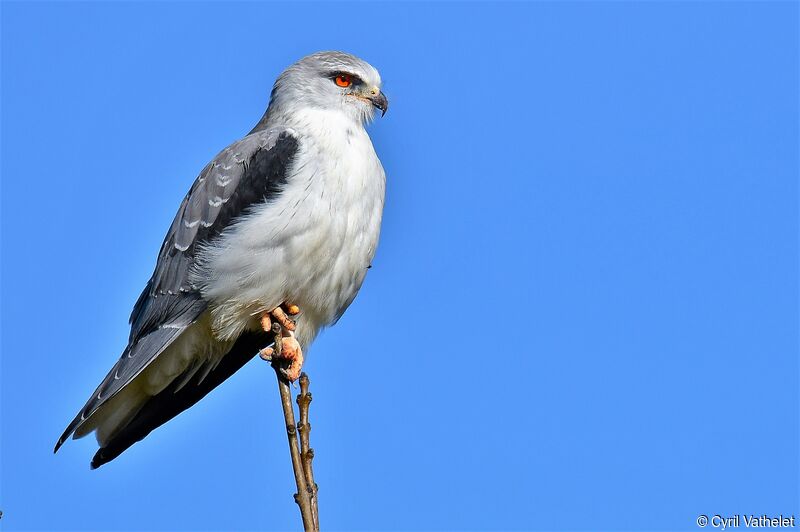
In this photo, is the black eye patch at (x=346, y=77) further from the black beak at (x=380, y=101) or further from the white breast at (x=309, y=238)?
the white breast at (x=309, y=238)

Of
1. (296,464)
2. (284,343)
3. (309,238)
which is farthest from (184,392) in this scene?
(296,464)

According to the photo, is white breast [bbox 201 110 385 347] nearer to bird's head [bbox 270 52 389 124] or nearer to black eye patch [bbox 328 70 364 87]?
bird's head [bbox 270 52 389 124]

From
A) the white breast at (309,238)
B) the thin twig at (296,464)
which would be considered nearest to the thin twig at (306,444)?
the thin twig at (296,464)

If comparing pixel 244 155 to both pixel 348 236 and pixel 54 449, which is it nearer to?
pixel 348 236

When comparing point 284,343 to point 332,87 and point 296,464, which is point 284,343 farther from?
point 332,87

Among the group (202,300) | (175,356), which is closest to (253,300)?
(202,300)

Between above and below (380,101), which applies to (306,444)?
below
